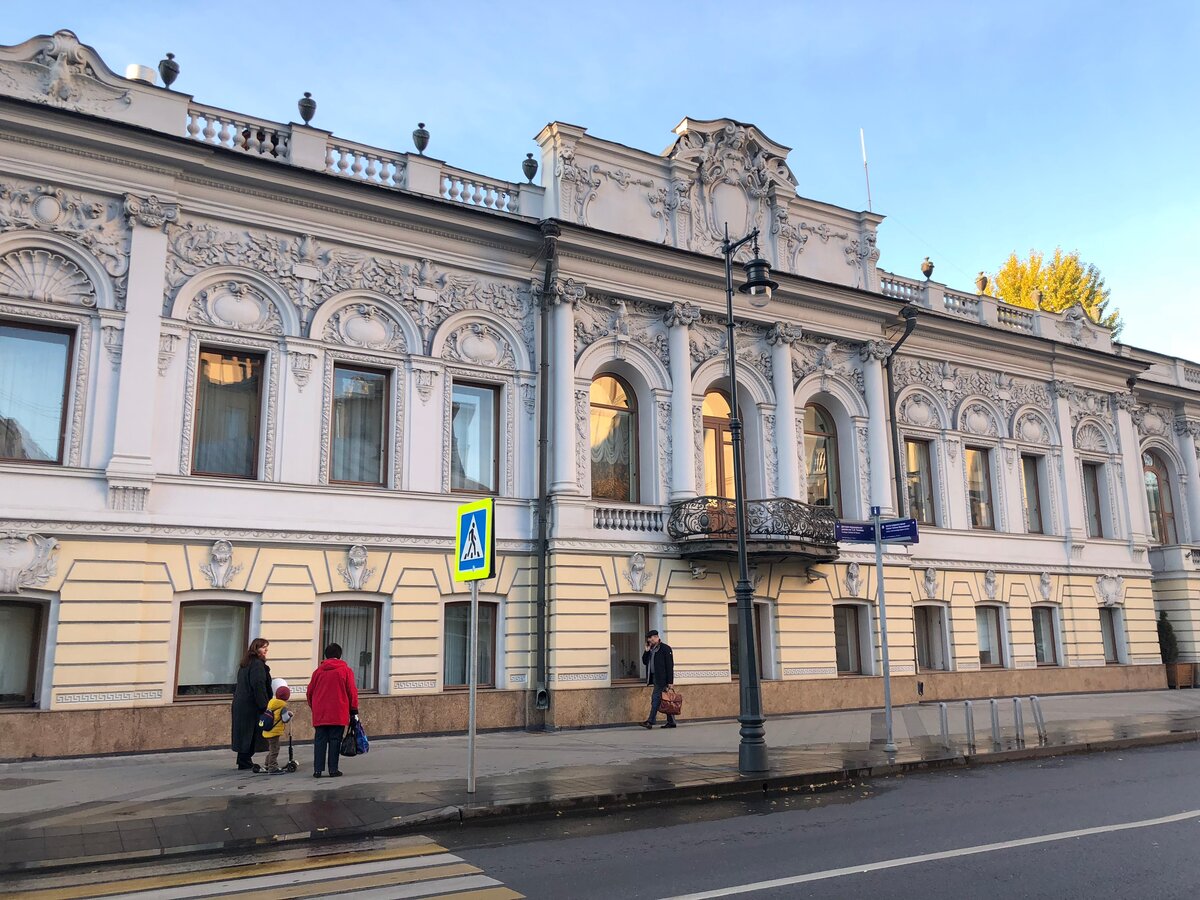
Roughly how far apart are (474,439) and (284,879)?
13.0 meters

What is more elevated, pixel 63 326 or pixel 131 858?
pixel 63 326

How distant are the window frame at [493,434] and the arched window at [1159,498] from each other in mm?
24705

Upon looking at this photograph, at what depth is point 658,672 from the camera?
754 inches

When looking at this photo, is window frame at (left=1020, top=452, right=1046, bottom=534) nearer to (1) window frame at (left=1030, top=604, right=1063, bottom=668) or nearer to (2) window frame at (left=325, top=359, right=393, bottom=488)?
(1) window frame at (left=1030, top=604, right=1063, bottom=668)

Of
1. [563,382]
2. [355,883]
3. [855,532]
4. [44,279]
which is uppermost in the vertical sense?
[44,279]

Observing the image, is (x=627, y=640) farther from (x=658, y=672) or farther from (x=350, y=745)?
(x=350, y=745)

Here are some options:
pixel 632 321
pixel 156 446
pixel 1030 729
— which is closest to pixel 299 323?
pixel 156 446

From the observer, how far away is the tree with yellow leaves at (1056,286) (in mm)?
41438

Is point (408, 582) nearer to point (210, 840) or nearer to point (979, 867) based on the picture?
point (210, 840)

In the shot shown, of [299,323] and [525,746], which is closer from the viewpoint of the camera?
[525,746]

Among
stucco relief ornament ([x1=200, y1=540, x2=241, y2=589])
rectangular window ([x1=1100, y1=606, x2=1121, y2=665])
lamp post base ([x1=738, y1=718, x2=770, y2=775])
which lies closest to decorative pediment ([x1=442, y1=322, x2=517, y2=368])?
stucco relief ornament ([x1=200, y1=540, x2=241, y2=589])

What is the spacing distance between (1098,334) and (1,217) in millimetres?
30909

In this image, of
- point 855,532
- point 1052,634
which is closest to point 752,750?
point 855,532

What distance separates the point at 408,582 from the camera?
18.4 metres
